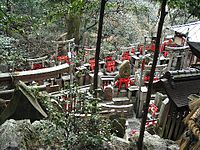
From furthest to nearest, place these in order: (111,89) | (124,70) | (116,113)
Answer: (124,70)
(111,89)
(116,113)

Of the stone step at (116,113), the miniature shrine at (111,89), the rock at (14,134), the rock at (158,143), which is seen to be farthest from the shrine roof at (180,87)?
the rock at (14,134)

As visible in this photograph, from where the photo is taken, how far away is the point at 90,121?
15.3 feet

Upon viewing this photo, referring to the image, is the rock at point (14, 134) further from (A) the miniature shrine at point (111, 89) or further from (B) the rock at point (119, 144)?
(B) the rock at point (119, 144)

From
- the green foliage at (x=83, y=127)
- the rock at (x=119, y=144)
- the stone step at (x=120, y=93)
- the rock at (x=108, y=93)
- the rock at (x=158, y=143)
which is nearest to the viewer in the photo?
the green foliage at (x=83, y=127)

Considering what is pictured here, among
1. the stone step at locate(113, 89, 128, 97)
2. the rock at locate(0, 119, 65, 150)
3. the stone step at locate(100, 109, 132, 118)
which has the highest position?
the rock at locate(0, 119, 65, 150)

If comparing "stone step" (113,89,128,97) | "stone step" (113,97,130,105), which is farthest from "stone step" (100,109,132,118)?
"stone step" (113,89,128,97)

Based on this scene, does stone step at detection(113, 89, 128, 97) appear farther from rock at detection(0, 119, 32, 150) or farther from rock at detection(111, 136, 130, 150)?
rock at detection(0, 119, 32, 150)

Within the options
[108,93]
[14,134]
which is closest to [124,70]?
[108,93]

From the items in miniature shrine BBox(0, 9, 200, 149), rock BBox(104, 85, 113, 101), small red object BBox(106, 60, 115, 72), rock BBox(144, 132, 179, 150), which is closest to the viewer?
miniature shrine BBox(0, 9, 200, 149)

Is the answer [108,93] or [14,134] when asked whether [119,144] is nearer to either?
[14,134]

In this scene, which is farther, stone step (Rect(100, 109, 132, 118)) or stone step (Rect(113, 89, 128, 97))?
stone step (Rect(113, 89, 128, 97))

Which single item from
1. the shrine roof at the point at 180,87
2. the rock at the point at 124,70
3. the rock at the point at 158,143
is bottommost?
the rock at the point at 158,143

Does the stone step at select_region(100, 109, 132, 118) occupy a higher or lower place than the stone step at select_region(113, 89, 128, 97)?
lower

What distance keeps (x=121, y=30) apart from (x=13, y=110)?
11.9m
